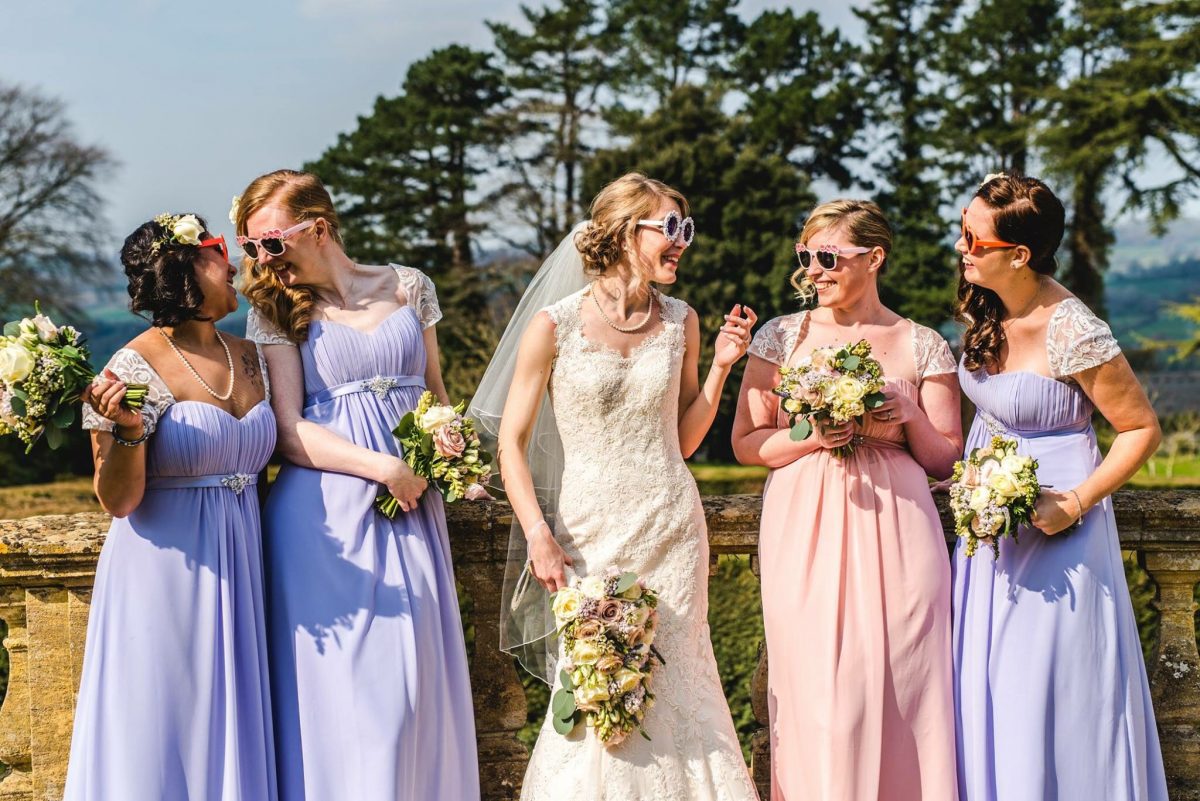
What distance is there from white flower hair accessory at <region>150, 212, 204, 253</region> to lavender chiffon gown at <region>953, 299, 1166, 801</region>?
2739mm

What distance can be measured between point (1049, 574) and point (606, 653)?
1.53 m

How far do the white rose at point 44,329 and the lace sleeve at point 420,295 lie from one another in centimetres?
123

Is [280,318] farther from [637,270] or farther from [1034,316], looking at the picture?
[1034,316]

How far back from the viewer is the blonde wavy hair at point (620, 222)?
403cm

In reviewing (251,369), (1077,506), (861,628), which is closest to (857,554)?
(861,628)

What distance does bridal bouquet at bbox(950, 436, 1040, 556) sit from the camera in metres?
3.66

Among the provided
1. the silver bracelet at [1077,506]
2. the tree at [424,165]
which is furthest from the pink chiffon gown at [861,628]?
the tree at [424,165]

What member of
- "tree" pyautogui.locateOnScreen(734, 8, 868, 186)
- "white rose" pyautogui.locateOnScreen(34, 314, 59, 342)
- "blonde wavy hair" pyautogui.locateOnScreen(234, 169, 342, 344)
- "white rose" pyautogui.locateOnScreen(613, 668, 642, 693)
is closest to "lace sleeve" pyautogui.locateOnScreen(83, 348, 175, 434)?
"white rose" pyautogui.locateOnScreen(34, 314, 59, 342)

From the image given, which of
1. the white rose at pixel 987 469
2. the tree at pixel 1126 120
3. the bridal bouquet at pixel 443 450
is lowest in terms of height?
the white rose at pixel 987 469

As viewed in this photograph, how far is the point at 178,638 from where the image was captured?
12.0 feet

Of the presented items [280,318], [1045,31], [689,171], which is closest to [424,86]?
[689,171]

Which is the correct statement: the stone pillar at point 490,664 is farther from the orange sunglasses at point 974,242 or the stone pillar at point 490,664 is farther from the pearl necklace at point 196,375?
the orange sunglasses at point 974,242

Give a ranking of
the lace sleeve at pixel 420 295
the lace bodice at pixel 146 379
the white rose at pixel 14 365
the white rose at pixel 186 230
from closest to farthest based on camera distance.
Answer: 1. the white rose at pixel 14 365
2. the lace bodice at pixel 146 379
3. the white rose at pixel 186 230
4. the lace sleeve at pixel 420 295

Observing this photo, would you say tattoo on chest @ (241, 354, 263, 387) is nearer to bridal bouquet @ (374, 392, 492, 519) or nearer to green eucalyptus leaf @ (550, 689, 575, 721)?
bridal bouquet @ (374, 392, 492, 519)
